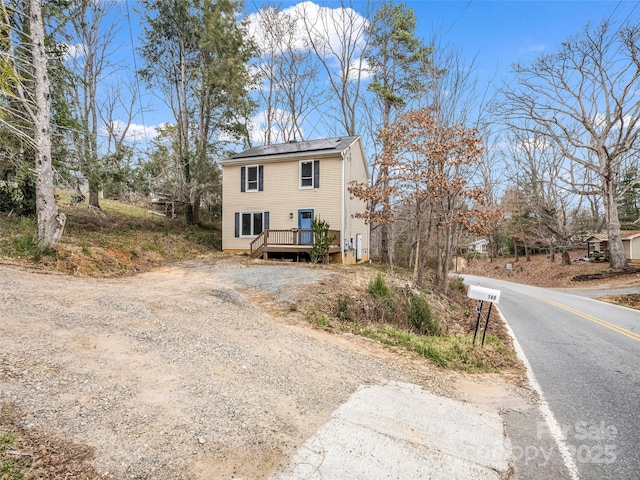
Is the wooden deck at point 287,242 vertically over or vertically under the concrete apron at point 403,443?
over

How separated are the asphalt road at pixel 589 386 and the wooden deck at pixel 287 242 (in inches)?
335

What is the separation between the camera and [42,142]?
9.15m

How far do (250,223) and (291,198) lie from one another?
9.19ft

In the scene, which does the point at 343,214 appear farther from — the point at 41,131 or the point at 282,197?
the point at 41,131

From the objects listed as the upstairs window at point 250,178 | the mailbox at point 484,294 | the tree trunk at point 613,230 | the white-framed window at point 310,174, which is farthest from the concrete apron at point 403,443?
the tree trunk at point 613,230

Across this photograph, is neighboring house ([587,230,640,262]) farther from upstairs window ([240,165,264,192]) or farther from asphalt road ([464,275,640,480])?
upstairs window ([240,165,264,192])

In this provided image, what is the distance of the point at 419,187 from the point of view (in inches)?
455

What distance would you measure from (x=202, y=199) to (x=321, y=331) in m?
19.0

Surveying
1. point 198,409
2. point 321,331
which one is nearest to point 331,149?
point 321,331

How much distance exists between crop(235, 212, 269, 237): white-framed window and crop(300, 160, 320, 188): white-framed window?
2715 millimetres

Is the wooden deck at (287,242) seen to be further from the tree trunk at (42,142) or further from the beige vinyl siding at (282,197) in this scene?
the tree trunk at (42,142)

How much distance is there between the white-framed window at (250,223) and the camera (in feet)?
58.7

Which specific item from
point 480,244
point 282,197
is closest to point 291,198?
point 282,197

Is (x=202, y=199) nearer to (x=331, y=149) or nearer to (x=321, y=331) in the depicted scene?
(x=331, y=149)
